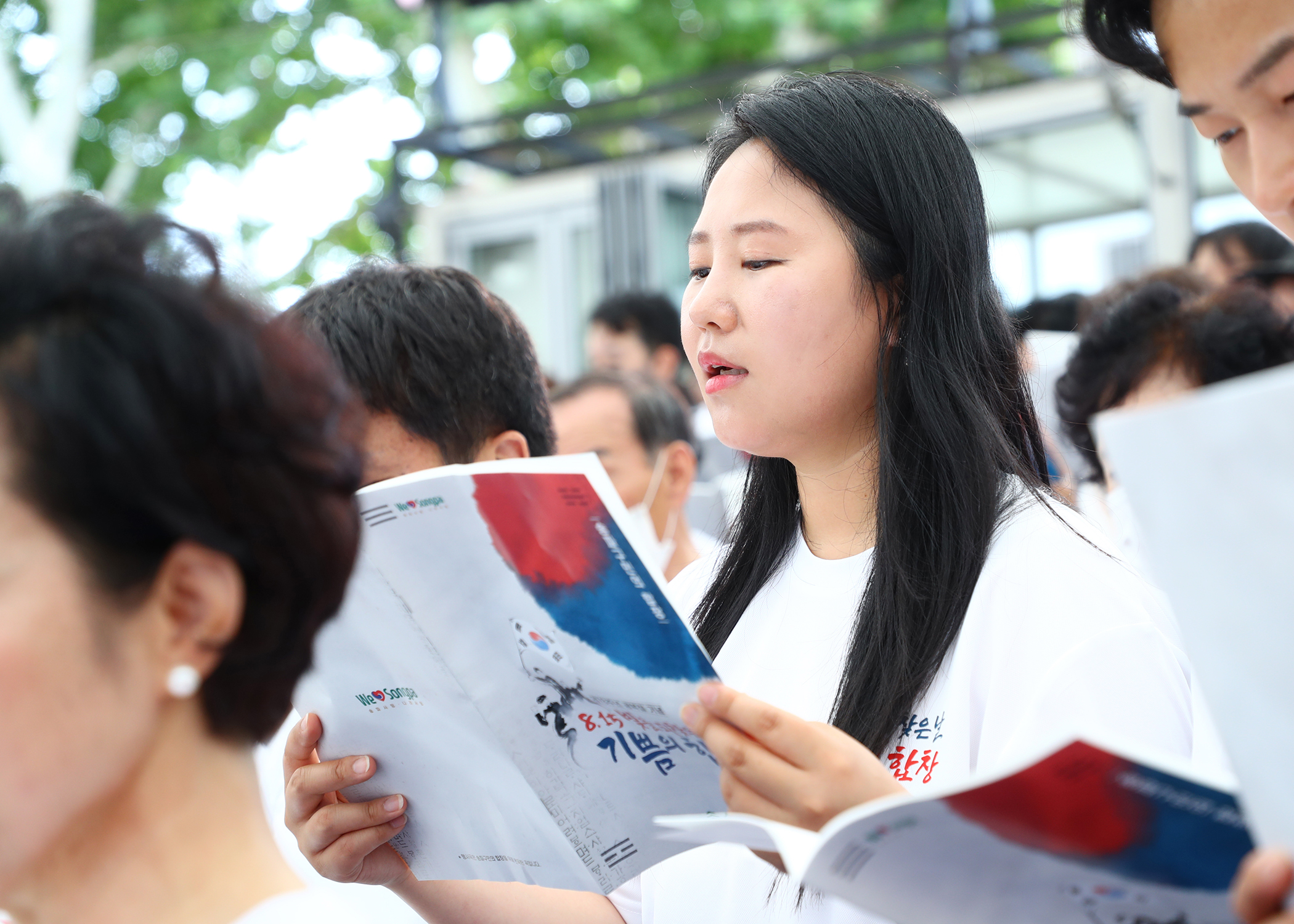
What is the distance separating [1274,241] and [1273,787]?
390 cm

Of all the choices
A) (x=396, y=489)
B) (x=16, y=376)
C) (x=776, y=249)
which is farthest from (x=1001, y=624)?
(x=16, y=376)

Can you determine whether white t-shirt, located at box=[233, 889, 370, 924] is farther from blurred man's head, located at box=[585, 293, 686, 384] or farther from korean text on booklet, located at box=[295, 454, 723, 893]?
blurred man's head, located at box=[585, 293, 686, 384]

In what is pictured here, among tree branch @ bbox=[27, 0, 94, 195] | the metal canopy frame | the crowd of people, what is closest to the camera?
the crowd of people

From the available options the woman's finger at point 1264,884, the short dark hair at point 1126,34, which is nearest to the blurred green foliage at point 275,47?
the short dark hair at point 1126,34

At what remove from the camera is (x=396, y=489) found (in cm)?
129

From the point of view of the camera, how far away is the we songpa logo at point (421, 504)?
4.16ft

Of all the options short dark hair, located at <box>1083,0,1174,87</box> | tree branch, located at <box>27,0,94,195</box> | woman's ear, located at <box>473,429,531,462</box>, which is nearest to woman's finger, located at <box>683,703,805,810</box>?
short dark hair, located at <box>1083,0,1174,87</box>

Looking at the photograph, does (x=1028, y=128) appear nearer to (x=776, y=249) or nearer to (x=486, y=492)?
(x=776, y=249)

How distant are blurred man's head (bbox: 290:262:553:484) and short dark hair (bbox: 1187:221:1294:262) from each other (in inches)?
122

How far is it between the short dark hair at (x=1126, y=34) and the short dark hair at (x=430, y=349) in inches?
39.0

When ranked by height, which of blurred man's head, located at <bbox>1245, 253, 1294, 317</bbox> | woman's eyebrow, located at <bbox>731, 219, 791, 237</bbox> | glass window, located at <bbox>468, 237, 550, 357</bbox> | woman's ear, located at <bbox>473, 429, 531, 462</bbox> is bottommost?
glass window, located at <bbox>468, 237, 550, 357</bbox>

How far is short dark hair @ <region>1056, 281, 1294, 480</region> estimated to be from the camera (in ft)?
8.63

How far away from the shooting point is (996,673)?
1332 millimetres

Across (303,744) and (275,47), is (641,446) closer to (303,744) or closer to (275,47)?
(303,744)
